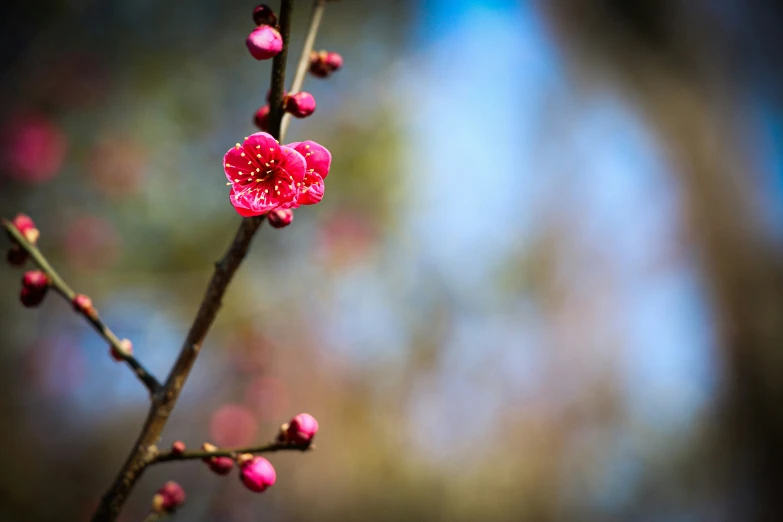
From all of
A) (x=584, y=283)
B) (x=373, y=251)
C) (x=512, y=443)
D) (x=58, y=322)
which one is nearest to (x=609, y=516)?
(x=512, y=443)

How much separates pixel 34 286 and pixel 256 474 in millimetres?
337

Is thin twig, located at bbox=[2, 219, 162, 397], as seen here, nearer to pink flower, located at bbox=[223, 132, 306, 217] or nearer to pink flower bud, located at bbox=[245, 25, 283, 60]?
pink flower, located at bbox=[223, 132, 306, 217]

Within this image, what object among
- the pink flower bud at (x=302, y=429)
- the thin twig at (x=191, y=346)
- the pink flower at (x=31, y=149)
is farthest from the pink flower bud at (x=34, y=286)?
the pink flower at (x=31, y=149)

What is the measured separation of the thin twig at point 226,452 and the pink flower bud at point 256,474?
Answer: 0.09ft

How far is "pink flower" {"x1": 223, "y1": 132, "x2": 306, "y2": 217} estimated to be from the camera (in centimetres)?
53

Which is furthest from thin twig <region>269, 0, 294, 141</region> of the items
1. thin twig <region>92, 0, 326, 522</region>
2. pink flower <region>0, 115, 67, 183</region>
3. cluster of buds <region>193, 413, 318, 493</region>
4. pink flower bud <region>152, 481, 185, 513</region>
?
pink flower <region>0, 115, 67, 183</region>

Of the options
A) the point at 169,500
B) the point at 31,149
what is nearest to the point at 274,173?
the point at 169,500

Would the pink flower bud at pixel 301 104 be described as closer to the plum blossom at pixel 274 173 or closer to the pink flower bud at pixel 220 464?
the plum blossom at pixel 274 173

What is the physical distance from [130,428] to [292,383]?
2.24ft

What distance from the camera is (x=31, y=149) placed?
2045 mm

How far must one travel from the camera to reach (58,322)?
80.1 inches

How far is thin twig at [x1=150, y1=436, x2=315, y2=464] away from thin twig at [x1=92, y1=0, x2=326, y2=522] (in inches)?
0.6

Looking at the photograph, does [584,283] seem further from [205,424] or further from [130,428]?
[130,428]

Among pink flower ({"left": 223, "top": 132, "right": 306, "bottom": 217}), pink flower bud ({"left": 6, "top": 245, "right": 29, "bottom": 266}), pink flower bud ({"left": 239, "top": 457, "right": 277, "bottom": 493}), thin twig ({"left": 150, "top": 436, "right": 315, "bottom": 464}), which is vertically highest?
pink flower ({"left": 223, "top": 132, "right": 306, "bottom": 217})
